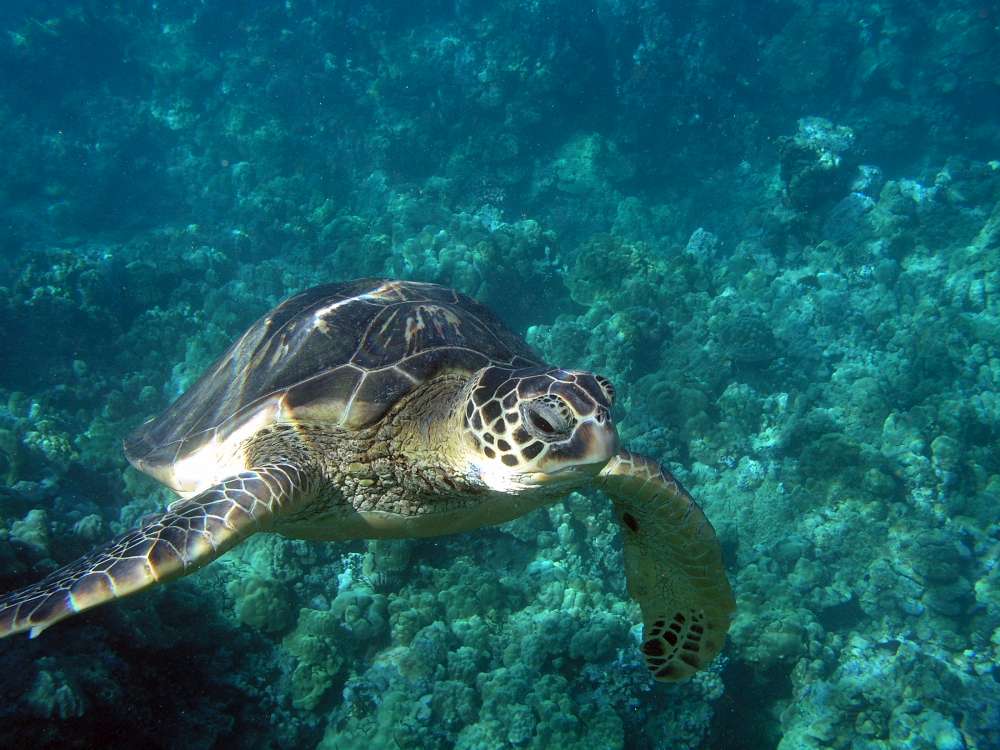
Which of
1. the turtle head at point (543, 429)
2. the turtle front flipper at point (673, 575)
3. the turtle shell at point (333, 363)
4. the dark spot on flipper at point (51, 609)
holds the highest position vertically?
the turtle shell at point (333, 363)

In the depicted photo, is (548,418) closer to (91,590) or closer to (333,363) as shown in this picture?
(333,363)

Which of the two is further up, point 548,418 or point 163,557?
point 163,557

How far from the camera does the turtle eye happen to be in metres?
2.14

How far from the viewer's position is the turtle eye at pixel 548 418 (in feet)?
7.01

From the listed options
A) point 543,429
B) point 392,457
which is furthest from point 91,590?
point 543,429

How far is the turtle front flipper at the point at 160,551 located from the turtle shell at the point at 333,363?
1.92ft

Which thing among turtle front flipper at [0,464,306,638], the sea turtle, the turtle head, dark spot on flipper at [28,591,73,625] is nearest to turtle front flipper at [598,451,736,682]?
the sea turtle

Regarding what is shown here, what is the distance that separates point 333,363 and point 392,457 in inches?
29.4

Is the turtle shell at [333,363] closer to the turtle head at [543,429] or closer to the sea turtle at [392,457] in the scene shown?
the sea turtle at [392,457]

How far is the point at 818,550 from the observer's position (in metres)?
6.50

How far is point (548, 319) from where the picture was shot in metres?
10.1

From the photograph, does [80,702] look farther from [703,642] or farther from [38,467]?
[38,467]

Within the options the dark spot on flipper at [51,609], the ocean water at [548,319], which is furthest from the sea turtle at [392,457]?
the ocean water at [548,319]

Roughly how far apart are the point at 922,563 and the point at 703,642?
4299 millimetres
